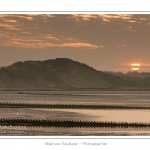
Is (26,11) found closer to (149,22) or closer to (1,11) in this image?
(1,11)

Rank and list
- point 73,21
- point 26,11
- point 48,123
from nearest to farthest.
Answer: point 26,11 → point 73,21 → point 48,123

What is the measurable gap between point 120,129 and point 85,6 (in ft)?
78.3

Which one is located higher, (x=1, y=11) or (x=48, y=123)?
(x=1, y=11)

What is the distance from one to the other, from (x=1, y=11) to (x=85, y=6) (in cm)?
458

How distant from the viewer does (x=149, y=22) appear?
89.0 feet

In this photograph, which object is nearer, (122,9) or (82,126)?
(122,9)

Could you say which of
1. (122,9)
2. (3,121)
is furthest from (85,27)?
(3,121)

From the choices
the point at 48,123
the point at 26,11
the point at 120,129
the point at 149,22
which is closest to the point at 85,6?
the point at 26,11

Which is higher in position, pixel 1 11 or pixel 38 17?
pixel 38 17

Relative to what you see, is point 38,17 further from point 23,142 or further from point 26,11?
point 23,142

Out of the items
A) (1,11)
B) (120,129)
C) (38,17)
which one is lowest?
(120,129)

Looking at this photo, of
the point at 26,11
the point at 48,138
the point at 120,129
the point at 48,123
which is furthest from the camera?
the point at 48,123

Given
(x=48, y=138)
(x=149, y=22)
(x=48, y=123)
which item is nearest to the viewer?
(x=48, y=138)

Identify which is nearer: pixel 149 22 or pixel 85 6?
pixel 85 6
